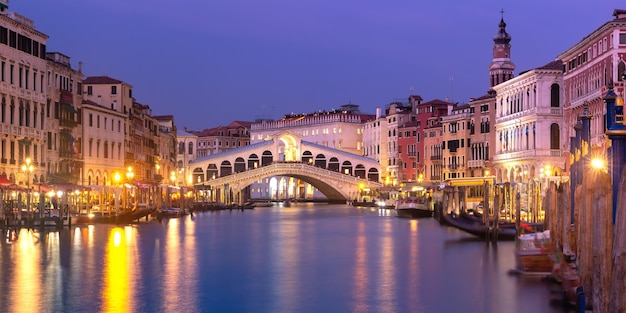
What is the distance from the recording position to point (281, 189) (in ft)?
294

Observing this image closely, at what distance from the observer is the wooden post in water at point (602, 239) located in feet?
35.9

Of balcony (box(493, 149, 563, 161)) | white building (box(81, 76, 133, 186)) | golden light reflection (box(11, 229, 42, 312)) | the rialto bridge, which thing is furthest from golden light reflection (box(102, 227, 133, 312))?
the rialto bridge

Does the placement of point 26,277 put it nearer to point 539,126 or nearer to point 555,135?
point 539,126

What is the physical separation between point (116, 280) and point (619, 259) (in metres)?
10.00

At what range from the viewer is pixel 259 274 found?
19.7m

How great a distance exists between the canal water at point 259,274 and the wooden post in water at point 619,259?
4316 mm

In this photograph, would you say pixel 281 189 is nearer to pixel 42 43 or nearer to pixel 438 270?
pixel 42 43

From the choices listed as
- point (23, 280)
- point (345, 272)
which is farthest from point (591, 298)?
Result: point (23, 280)

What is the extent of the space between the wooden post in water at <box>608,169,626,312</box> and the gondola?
604 inches

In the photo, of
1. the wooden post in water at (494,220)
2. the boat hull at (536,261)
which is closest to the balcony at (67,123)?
the wooden post in water at (494,220)

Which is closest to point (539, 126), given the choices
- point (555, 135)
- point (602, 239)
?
point (555, 135)

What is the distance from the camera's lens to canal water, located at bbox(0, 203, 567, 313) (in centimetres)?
1562

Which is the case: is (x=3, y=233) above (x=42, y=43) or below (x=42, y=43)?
below

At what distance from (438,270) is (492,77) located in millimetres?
42599
